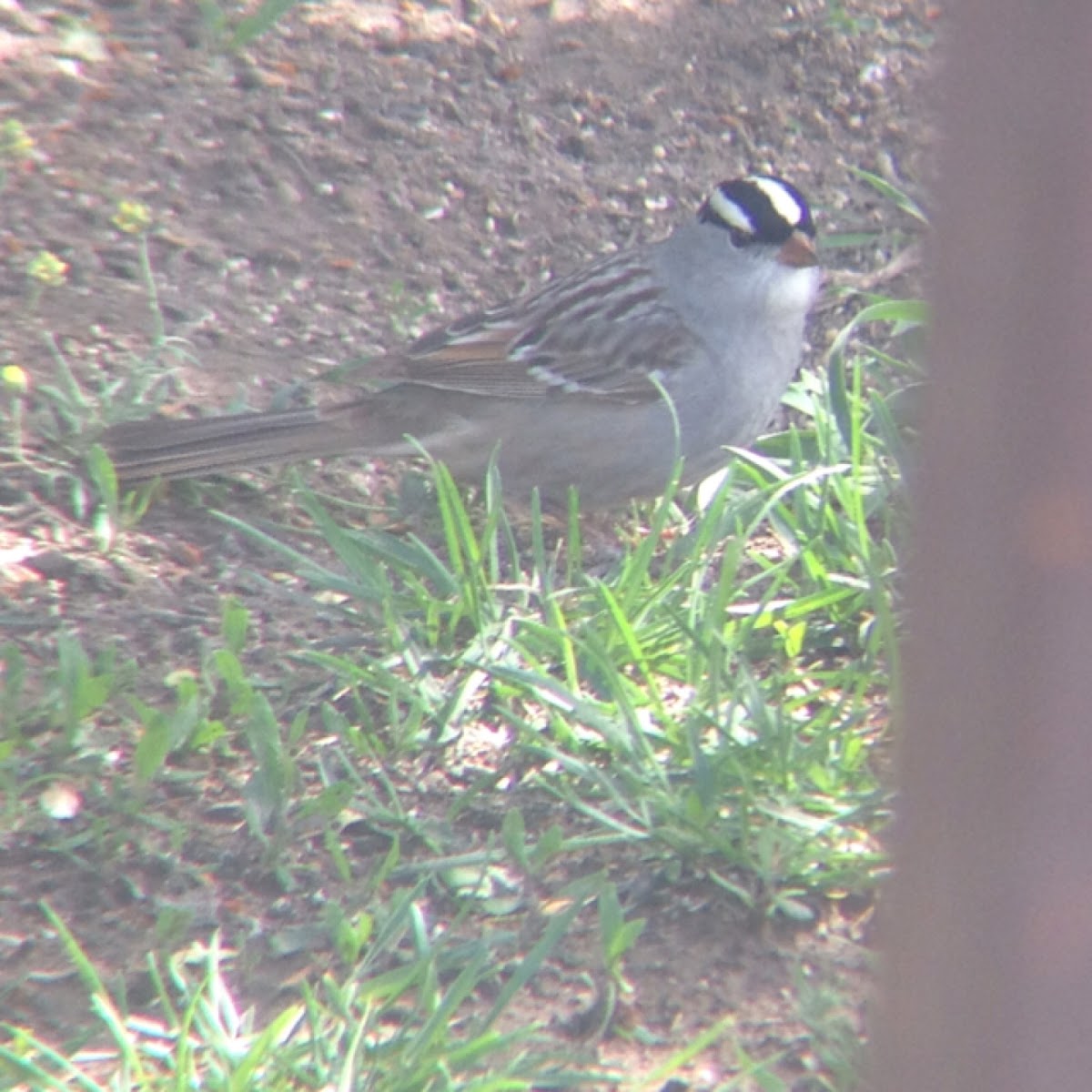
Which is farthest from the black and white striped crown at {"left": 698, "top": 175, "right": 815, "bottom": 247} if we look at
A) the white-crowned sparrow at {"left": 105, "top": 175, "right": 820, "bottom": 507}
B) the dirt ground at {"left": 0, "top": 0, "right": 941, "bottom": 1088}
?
the dirt ground at {"left": 0, "top": 0, "right": 941, "bottom": 1088}

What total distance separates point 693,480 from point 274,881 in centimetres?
170

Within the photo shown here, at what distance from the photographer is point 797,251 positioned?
4379mm

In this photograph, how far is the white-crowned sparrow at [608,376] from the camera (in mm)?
4082

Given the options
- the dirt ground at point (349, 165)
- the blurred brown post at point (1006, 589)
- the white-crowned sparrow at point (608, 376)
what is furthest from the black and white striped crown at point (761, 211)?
the blurred brown post at point (1006, 589)

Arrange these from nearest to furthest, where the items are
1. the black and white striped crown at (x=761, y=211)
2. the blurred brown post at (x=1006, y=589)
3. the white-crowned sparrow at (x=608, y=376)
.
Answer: the blurred brown post at (x=1006, y=589) → the white-crowned sparrow at (x=608, y=376) → the black and white striped crown at (x=761, y=211)

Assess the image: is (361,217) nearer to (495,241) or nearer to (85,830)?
(495,241)

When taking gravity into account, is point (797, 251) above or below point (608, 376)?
above

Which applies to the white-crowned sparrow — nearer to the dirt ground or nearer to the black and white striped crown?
the black and white striped crown

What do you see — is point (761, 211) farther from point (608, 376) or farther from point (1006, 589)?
point (1006, 589)

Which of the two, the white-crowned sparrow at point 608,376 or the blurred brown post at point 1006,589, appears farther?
the white-crowned sparrow at point 608,376

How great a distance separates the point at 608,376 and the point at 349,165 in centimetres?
118

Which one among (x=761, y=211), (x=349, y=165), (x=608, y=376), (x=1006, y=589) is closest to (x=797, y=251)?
(x=761, y=211)

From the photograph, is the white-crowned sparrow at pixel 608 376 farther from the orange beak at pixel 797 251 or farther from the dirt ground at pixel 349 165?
the dirt ground at pixel 349 165

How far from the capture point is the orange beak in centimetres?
438
